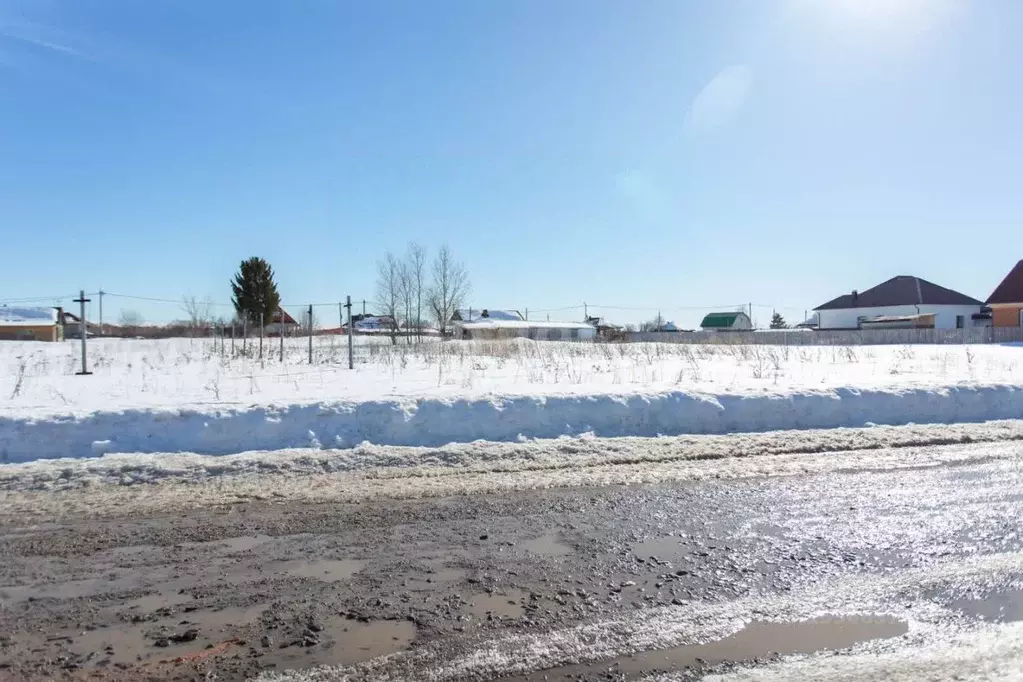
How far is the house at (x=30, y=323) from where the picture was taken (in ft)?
172

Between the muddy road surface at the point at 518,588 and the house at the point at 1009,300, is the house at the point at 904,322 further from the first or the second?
the muddy road surface at the point at 518,588

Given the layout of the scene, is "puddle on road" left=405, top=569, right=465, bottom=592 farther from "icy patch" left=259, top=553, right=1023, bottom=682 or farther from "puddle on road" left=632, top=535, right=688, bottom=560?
"puddle on road" left=632, top=535, right=688, bottom=560

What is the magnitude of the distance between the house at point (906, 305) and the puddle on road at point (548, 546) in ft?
205

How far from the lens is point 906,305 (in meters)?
65.3

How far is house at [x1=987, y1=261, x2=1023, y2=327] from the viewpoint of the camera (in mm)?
47975

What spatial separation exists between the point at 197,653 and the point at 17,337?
2341 inches

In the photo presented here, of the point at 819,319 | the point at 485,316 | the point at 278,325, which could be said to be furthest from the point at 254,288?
the point at 819,319

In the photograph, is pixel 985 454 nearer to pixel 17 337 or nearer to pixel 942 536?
pixel 942 536

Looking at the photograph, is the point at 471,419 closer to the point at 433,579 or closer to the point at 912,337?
the point at 433,579

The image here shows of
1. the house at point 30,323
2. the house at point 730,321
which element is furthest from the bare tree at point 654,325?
the house at point 30,323

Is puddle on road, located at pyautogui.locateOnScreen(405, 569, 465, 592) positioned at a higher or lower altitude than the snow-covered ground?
lower

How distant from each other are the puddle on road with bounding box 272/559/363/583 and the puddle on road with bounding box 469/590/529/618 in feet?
3.20

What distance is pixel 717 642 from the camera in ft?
11.8

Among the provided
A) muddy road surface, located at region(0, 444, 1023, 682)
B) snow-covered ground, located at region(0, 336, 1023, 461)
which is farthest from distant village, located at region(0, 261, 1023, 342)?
muddy road surface, located at region(0, 444, 1023, 682)
